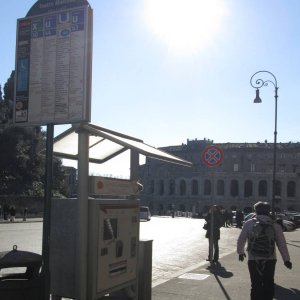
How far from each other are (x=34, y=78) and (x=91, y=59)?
71 cm

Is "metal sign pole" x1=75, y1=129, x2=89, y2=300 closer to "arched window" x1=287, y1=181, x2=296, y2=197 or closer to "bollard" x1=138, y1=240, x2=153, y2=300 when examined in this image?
"bollard" x1=138, y1=240, x2=153, y2=300

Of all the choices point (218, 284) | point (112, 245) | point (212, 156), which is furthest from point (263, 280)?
point (212, 156)

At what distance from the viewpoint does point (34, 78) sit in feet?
19.4

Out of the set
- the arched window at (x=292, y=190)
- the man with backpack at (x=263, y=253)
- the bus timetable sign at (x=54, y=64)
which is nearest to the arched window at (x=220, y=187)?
the arched window at (x=292, y=190)

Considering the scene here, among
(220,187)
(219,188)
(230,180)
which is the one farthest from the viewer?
(219,188)

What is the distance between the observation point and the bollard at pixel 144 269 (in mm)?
7508

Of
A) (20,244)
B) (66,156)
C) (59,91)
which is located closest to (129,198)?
(66,156)

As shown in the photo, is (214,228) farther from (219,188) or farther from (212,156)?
(219,188)

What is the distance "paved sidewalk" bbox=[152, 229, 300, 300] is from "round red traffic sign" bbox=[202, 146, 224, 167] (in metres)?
2.93

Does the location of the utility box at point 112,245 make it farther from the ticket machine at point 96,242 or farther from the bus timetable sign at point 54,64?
the bus timetable sign at point 54,64

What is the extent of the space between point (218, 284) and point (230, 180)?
115 m

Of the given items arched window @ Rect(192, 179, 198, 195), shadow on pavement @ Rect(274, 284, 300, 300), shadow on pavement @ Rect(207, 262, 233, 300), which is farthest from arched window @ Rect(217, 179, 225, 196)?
shadow on pavement @ Rect(274, 284, 300, 300)

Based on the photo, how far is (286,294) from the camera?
31.7ft

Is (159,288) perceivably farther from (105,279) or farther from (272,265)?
(105,279)
